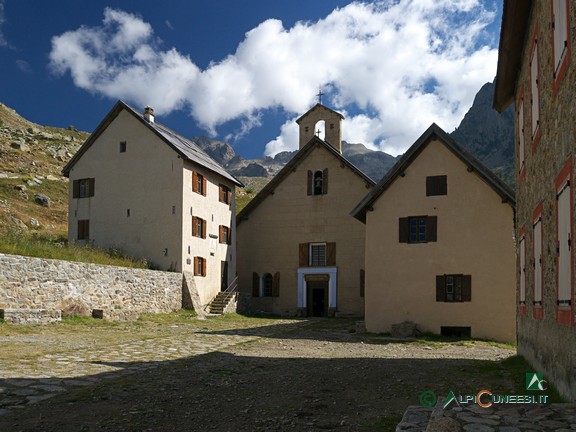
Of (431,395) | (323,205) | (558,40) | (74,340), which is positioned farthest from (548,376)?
(323,205)

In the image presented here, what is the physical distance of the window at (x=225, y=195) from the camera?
3350cm

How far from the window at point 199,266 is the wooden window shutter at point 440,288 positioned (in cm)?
1377

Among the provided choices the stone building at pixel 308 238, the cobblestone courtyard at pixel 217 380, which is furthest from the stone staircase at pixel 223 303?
the cobblestone courtyard at pixel 217 380

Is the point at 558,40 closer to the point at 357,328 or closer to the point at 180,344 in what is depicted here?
the point at 180,344

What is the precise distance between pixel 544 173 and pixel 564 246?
2334 mm

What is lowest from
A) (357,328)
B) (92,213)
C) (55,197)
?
(357,328)

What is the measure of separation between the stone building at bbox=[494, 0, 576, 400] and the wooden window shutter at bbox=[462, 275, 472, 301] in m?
6.22

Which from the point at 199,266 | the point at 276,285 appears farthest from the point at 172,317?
the point at 276,285

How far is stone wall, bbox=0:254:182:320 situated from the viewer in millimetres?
18203

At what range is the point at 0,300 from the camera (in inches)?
687

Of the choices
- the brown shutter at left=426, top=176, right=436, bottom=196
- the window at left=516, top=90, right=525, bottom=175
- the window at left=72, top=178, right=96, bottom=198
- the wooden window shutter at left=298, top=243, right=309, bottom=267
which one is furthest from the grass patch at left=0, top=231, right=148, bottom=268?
the window at left=516, top=90, right=525, bottom=175

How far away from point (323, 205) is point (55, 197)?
32.3m

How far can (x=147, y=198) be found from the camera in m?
29.6

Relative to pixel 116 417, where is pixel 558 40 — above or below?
above
